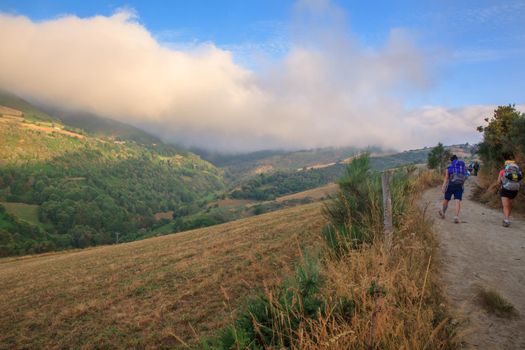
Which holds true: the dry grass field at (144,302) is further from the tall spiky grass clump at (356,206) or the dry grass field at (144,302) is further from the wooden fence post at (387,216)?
the tall spiky grass clump at (356,206)

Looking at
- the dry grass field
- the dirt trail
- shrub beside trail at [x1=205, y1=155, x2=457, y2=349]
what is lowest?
the dry grass field

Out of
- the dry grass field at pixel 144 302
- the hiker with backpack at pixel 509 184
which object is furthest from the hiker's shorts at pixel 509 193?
the dry grass field at pixel 144 302

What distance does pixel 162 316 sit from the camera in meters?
8.92

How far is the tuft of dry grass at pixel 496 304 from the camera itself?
5.17 metres

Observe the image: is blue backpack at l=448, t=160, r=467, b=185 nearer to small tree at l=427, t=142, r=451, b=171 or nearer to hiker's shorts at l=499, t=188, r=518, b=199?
hiker's shorts at l=499, t=188, r=518, b=199

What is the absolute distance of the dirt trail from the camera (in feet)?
15.2

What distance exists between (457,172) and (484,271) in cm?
673

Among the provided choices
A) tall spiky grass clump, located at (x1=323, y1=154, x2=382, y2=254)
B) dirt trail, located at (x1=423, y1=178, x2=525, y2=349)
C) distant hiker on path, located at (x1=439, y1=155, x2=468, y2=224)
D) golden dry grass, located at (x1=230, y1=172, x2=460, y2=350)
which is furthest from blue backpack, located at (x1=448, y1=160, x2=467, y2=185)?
golden dry grass, located at (x1=230, y1=172, x2=460, y2=350)

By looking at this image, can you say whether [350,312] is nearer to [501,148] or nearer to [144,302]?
[144,302]

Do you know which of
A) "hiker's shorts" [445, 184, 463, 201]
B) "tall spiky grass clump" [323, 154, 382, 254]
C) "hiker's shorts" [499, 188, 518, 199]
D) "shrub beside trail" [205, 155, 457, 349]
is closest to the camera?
"shrub beside trail" [205, 155, 457, 349]

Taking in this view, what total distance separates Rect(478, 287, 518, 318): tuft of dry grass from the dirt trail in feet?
0.32

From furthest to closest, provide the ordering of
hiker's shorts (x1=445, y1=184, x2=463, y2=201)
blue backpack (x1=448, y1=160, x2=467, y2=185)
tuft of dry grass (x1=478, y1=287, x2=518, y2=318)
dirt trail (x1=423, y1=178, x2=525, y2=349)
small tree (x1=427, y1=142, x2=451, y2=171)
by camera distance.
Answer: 1. small tree (x1=427, y1=142, x2=451, y2=171)
2. hiker's shorts (x1=445, y1=184, x2=463, y2=201)
3. blue backpack (x1=448, y1=160, x2=467, y2=185)
4. tuft of dry grass (x1=478, y1=287, x2=518, y2=318)
5. dirt trail (x1=423, y1=178, x2=525, y2=349)

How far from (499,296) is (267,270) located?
6412 millimetres

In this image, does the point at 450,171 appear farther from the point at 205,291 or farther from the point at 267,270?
the point at 205,291
